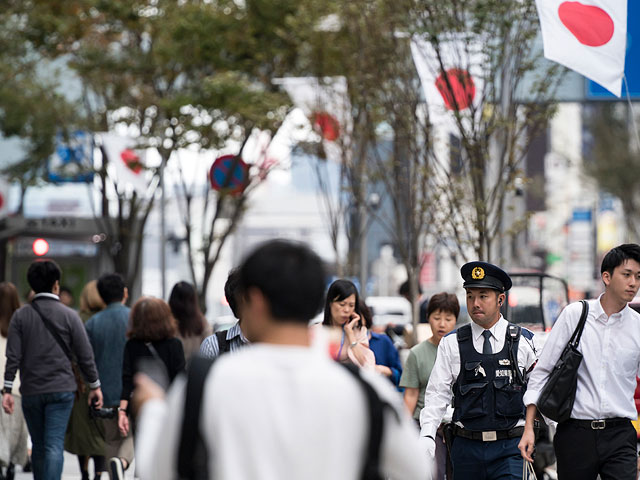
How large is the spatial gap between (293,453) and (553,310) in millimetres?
15307

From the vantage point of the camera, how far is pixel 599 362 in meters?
5.87

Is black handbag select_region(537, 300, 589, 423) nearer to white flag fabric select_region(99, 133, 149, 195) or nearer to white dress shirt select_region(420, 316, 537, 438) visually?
white dress shirt select_region(420, 316, 537, 438)

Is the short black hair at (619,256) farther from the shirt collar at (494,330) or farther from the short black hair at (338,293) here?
the short black hair at (338,293)

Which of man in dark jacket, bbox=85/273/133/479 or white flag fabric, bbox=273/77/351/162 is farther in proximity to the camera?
white flag fabric, bbox=273/77/351/162

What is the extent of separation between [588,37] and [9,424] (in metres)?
5.32

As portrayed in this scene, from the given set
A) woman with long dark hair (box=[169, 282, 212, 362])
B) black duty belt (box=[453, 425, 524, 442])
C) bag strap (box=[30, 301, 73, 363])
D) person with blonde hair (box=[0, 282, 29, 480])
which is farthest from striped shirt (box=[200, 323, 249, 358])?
person with blonde hair (box=[0, 282, 29, 480])

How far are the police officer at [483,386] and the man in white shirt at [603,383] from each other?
0.23 metres

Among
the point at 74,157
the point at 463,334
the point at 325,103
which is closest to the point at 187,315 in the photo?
the point at 463,334

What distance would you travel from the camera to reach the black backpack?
9.26 feet

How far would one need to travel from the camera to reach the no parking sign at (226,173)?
776 inches

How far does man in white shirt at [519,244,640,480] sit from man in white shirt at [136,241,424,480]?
3.05 metres

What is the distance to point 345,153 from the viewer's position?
19.7 meters

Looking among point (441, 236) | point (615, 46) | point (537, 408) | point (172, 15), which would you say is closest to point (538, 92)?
point (441, 236)

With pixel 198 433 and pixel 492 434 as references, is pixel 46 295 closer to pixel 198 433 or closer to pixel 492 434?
pixel 492 434
